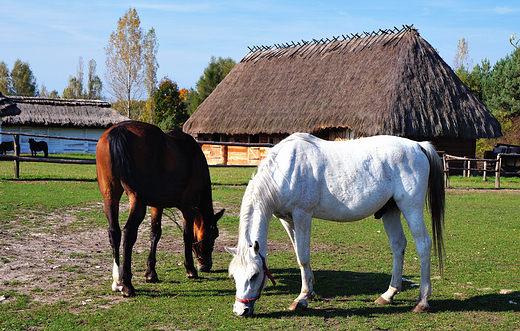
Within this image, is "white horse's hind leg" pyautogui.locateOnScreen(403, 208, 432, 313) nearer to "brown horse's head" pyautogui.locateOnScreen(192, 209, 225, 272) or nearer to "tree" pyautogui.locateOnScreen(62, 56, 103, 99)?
"brown horse's head" pyautogui.locateOnScreen(192, 209, 225, 272)

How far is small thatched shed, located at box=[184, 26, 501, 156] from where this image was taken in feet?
56.0

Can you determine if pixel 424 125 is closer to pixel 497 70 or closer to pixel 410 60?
pixel 410 60

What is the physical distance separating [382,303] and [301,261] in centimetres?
85

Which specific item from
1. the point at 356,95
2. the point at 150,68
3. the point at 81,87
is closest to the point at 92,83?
the point at 81,87

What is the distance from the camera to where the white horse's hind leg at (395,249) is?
3.72 metres

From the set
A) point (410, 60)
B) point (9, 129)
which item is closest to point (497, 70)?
point (410, 60)

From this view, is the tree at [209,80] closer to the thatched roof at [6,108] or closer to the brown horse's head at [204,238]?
the thatched roof at [6,108]

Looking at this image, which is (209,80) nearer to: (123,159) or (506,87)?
(506,87)

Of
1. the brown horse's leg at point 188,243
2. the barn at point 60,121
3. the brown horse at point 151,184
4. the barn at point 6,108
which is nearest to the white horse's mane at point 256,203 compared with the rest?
the brown horse at point 151,184

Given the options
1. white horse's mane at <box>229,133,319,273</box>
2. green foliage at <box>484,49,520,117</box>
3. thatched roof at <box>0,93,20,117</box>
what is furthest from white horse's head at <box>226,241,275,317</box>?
green foliage at <box>484,49,520,117</box>

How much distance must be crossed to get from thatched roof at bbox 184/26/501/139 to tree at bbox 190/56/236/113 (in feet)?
71.4

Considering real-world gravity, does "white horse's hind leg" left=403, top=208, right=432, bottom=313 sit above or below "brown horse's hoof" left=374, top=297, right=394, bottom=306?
above

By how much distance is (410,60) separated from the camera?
1842 cm

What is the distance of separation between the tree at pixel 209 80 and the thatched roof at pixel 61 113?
1334 centimetres
